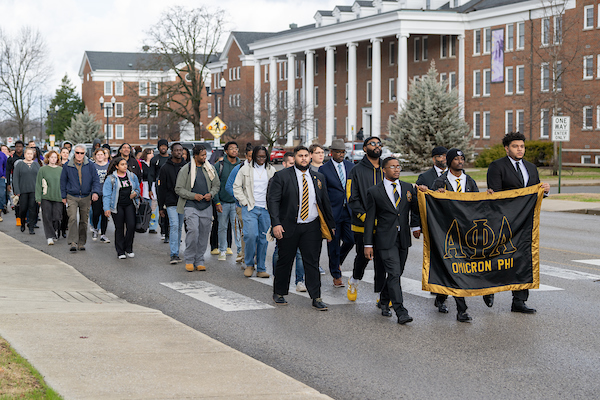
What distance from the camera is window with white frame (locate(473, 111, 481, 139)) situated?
63.3 metres

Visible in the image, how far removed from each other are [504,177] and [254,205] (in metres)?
4.05

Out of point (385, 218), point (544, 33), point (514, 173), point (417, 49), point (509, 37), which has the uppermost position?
point (417, 49)

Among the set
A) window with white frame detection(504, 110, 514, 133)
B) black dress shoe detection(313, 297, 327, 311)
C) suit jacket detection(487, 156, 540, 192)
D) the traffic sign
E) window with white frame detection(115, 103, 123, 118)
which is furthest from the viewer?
window with white frame detection(115, 103, 123, 118)

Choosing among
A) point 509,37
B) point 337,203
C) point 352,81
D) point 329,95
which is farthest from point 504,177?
point 329,95

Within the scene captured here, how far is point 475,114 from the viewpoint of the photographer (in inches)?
2501

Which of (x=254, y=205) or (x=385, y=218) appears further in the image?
(x=254, y=205)

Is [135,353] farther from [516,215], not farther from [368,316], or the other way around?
[516,215]

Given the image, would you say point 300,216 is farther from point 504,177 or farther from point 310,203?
point 504,177

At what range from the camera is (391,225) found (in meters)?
8.92

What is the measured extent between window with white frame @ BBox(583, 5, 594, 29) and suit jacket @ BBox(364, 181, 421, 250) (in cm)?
4935

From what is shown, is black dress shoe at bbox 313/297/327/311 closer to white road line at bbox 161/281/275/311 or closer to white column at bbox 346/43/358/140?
white road line at bbox 161/281/275/311

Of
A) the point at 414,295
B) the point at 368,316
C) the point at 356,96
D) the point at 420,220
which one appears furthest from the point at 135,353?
the point at 356,96

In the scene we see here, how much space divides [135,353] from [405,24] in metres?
60.8

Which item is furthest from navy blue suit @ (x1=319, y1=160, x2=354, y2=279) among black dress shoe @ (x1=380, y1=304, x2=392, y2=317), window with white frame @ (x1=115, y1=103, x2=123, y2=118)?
window with white frame @ (x1=115, y1=103, x2=123, y2=118)
